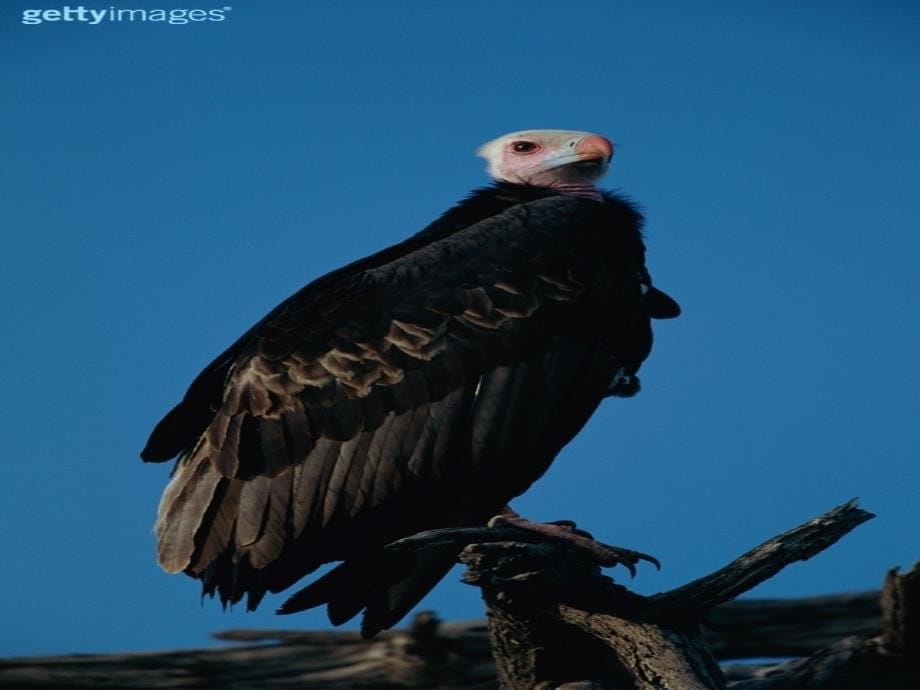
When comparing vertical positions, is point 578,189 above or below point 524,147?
below

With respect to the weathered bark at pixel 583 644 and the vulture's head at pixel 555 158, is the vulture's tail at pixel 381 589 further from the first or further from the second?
the vulture's head at pixel 555 158

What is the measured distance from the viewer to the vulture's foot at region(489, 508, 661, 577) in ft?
22.5

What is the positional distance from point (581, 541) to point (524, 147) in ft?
11.9

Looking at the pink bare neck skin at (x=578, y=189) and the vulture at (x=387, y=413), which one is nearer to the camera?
the vulture at (x=387, y=413)

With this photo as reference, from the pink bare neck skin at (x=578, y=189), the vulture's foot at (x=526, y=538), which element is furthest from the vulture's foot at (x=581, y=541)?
the pink bare neck skin at (x=578, y=189)

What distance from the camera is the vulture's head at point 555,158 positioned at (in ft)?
30.2

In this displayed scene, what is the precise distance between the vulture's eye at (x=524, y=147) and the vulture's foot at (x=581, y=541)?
3.24 metres

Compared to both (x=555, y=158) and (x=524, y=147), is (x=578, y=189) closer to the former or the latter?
(x=555, y=158)

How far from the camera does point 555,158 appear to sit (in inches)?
370

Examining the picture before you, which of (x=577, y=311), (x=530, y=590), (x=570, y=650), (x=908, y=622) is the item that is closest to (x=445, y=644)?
(x=570, y=650)

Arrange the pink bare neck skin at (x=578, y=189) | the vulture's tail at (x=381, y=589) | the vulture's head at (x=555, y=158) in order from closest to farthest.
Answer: the vulture's tail at (x=381, y=589), the pink bare neck skin at (x=578, y=189), the vulture's head at (x=555, y=158)

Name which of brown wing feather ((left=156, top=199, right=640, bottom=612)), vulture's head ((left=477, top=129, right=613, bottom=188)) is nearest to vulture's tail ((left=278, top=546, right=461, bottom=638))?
brown wing feather ((left=156, top=199, right=640, bottom=612))

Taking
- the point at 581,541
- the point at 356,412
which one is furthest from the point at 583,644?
the point at 356,412

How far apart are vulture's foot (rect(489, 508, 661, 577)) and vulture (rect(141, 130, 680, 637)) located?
0.68ft
